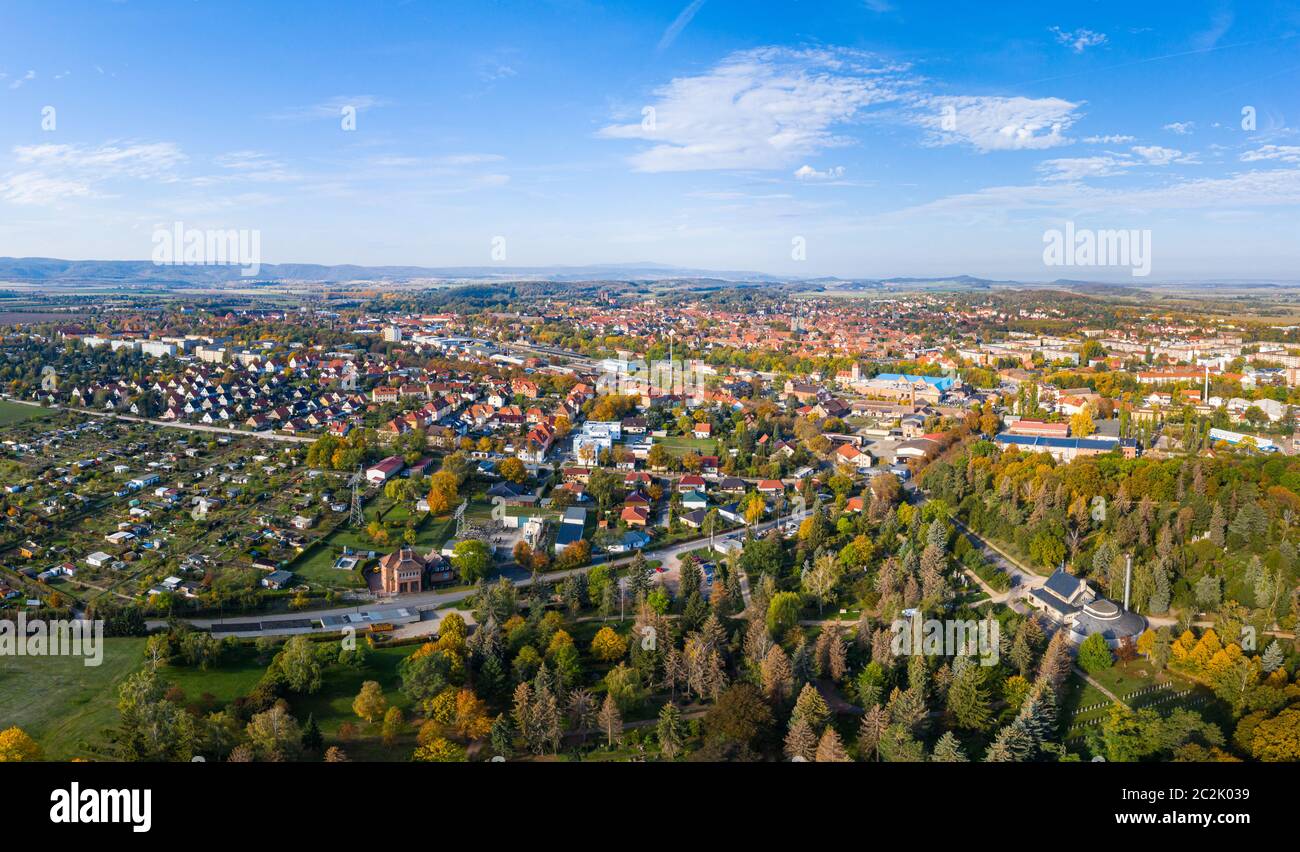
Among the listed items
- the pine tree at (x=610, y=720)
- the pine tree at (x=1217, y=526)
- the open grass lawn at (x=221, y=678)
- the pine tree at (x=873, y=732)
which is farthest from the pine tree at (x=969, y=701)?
the open grass lawn at (x=221, y=678)

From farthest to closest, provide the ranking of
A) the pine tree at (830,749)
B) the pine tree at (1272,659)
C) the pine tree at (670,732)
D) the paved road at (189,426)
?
the paved road at (189,426) → the pine tree at (1272,659) → the pine tree at (670,732) → the pine tree at (830,749)

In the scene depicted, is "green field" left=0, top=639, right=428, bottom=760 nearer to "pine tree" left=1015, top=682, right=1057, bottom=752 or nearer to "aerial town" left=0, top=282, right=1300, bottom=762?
"aerial town" left=0, top=282, right=1300, bottom=762

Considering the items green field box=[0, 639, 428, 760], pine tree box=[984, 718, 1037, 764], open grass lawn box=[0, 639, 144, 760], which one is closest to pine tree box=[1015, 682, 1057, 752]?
pine tree box=[984, 718, 1037, 764]

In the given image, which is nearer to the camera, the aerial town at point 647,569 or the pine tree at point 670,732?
the pine tree at point 670,732

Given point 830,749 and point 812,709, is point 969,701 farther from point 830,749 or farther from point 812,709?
point 830,749

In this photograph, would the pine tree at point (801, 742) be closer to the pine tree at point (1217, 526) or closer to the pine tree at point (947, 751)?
the pine tree at point (947, 751)

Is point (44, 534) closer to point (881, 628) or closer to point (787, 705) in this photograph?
point (787, 705)

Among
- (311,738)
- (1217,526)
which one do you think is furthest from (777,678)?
(1217,526)
